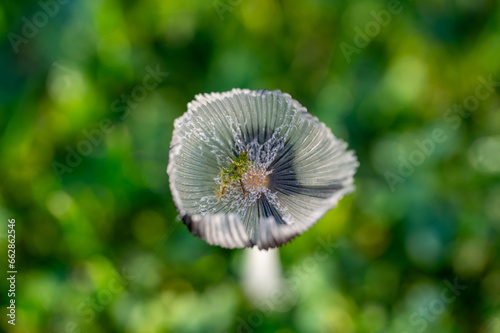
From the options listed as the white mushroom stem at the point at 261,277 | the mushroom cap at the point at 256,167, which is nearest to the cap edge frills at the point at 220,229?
the mushroom cap at the point at 256,167

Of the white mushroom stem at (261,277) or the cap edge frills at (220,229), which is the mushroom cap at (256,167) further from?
the white mushroom stem at (261,277)

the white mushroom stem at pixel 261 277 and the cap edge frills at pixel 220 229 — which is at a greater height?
the cap edge frills at pixel 220 229

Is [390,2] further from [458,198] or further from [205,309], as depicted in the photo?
[205,309]

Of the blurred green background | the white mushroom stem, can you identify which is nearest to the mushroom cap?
the white mushroom stem

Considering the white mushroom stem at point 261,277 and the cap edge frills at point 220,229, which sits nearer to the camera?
the cap edge frills at point 220,229

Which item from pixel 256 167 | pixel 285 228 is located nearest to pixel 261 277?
pixel 256 167

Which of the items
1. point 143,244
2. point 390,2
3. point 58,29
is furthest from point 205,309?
point 390,2

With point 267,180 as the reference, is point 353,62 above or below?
above

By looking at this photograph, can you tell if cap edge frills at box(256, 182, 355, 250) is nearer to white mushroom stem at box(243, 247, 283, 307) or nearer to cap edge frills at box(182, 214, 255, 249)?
cap edge frills at box(182, 214, 255, 249)
